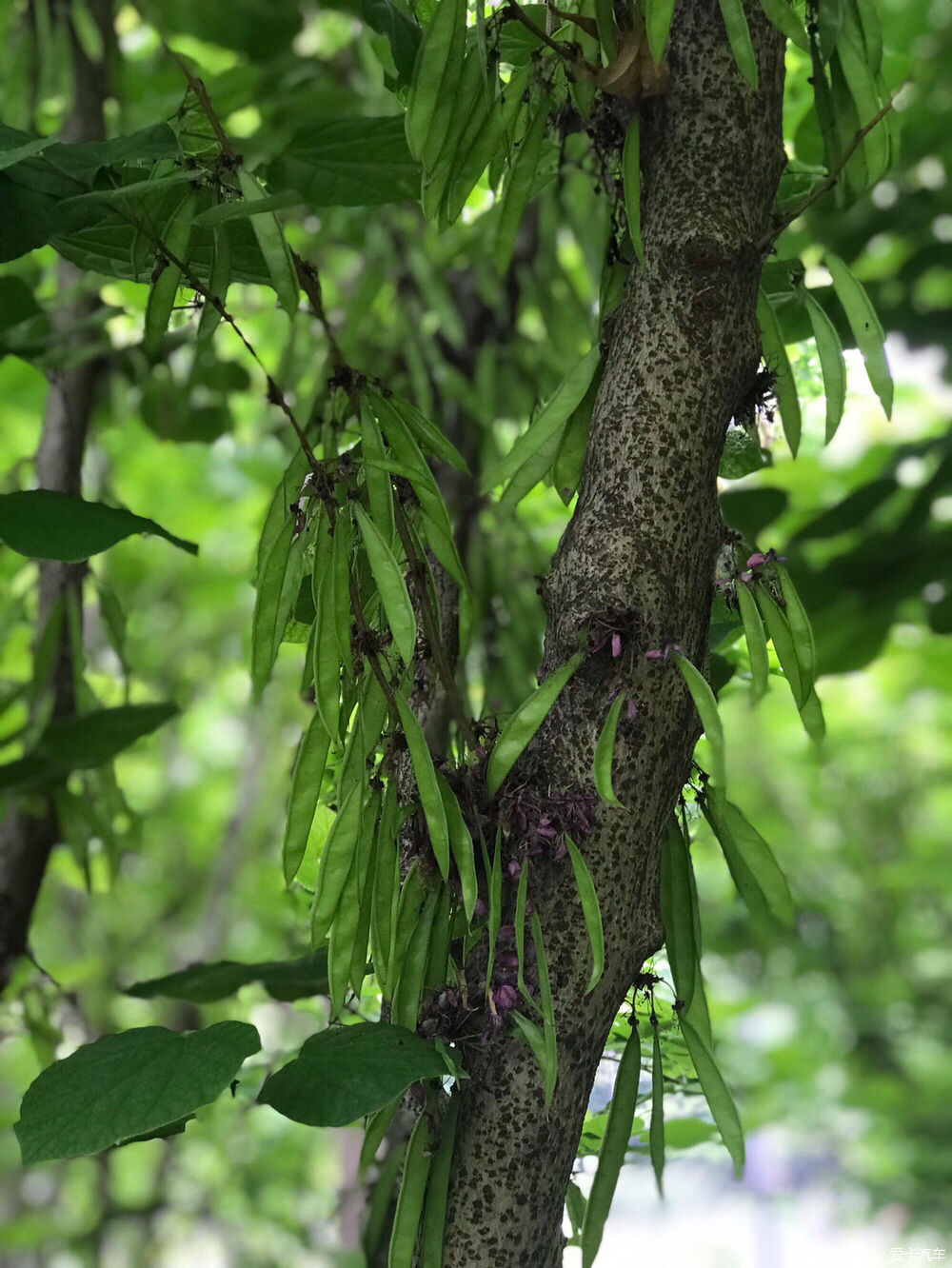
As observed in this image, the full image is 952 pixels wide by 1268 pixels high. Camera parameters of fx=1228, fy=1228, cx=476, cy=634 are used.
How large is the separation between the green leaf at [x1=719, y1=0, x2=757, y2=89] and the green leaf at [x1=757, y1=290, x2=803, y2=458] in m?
0.12

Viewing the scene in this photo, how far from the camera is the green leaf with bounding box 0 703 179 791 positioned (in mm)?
865

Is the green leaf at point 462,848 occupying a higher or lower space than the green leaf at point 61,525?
lower

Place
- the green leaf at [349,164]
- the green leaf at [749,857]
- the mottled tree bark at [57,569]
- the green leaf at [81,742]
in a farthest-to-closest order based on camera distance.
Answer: the mottled tree bark at [57,569], the green leaf at [81,742], the green leaf at [349,164], the green leaf at [749,857]

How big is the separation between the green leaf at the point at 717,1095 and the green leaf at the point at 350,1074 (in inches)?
4.9

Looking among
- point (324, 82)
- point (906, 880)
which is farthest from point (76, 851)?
point (906, 880)

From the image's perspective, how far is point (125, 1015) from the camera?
285 centimetres

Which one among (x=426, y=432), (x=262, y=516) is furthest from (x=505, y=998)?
(x=262, y=516)

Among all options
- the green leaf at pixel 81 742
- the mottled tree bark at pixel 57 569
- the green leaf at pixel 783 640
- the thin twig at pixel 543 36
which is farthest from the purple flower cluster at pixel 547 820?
the mottled tree bark at pixel 57 569

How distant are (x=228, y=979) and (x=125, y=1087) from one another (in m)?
0.30

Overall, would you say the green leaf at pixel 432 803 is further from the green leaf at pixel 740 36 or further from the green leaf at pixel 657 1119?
the green leaf at pixel 740 36

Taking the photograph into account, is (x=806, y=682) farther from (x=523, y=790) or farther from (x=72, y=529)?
(x=72, y=529)

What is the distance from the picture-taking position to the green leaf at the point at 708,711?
0.46m

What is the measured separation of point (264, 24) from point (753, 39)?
982mm

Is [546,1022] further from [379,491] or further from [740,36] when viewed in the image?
[740,36]
